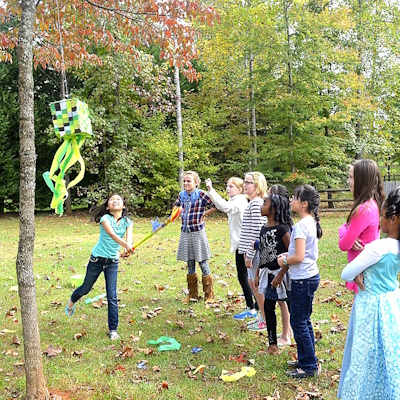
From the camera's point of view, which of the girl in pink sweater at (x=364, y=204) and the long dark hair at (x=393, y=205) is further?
the girl in pink sweater at (x=364, y=204)

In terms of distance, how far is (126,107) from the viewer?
16.0m

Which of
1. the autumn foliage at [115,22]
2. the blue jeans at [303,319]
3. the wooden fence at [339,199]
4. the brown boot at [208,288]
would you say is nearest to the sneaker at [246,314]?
the brown boot at [208,288]

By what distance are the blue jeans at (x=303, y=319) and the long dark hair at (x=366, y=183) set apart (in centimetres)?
66

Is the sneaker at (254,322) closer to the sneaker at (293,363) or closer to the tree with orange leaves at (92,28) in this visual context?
the sneaker at (293,363)

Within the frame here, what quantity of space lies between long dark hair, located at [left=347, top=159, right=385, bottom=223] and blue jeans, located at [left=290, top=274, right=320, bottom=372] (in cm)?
66

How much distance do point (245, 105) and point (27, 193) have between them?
1443 centimetres

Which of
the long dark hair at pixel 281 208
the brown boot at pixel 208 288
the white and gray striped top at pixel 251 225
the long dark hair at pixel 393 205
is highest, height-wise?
the long dark hair at pixel 393 205

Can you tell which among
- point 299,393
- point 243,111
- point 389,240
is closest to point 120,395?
point 299,393

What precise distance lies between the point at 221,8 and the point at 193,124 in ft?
15.9

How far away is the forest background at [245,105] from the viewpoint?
49.6 feet

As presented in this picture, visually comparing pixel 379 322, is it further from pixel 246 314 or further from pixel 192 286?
pixel 192 286

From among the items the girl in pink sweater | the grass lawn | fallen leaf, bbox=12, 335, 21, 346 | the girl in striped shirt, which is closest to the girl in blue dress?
the girl in pink sweater

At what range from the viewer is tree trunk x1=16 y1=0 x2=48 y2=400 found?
2.80 m

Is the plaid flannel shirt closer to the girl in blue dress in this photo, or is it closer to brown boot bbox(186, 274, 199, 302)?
brown boot bbox(186, 274, 199, 302)
